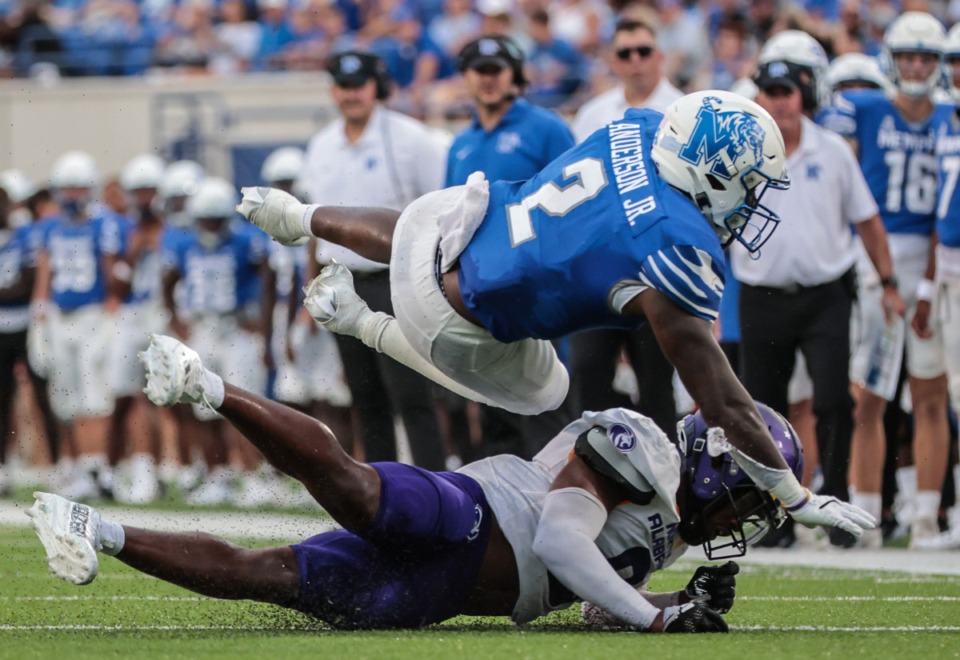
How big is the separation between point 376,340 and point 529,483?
107cm

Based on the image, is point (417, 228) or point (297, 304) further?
point (297, 304)

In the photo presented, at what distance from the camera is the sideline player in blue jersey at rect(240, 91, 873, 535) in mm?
4625

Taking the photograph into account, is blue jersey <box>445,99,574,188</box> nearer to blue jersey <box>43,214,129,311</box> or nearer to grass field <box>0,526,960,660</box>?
grass field <box>0,526,960,660</box>

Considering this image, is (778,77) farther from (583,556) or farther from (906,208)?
(583,556)

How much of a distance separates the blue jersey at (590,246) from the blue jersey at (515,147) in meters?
2.36

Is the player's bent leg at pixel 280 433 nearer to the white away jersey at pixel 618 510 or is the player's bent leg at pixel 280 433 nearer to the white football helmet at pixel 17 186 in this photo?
the white away jersey at pixel 618 510

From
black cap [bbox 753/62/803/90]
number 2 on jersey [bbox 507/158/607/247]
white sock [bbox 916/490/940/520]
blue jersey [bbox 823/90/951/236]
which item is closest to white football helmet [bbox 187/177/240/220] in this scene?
blue jersey [bbox 823/90/951/236]

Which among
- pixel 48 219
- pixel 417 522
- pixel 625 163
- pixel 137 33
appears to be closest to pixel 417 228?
pixel 625 163

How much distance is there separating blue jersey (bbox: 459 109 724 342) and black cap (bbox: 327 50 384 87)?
10.3 feet

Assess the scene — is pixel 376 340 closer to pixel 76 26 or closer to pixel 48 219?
pixel 48 219

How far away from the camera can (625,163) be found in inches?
194

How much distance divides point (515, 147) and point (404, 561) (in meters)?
3.28

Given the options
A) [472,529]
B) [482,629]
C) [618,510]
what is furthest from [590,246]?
[482,629]

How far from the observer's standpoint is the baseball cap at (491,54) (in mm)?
7863
